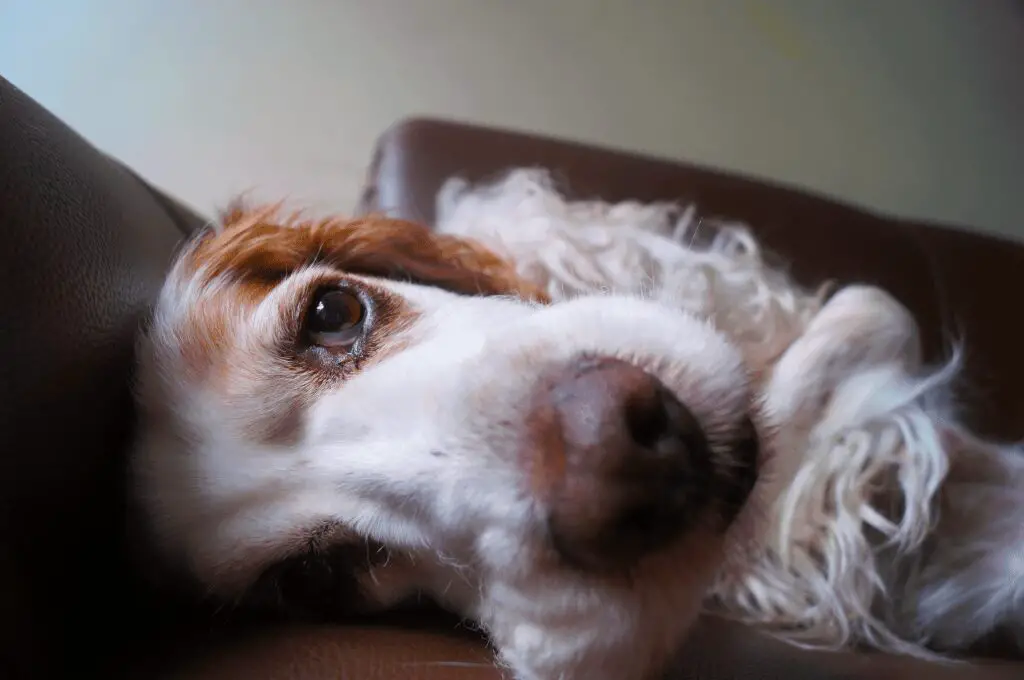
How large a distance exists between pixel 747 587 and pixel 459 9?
1657 mm

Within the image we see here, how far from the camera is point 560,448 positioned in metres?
0.56

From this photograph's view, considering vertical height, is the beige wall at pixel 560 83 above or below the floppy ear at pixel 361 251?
above

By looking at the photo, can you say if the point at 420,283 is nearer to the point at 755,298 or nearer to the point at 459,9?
the point at 755,298

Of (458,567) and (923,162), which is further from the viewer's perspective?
(923,162)

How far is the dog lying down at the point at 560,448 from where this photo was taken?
0.58 metres

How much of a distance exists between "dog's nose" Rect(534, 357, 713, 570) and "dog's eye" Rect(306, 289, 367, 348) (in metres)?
0.33

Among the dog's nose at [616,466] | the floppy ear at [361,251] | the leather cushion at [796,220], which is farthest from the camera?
the leather cushion at [796,220]

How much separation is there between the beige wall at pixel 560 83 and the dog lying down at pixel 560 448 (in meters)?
0.87

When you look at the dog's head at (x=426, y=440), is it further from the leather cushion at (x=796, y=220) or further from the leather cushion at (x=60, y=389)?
the leather cushion at (x=796, y=220)

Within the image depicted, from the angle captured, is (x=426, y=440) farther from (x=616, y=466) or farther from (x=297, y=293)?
(x=297, y=293)

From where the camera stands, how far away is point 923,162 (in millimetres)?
2324

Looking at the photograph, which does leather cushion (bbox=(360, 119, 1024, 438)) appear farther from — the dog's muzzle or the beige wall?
the dog's muzzle

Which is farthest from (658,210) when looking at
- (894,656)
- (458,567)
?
(458,567)

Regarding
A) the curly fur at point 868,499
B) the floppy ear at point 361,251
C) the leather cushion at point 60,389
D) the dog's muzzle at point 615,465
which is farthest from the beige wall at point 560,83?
the dog's muzzle at point 615,465
